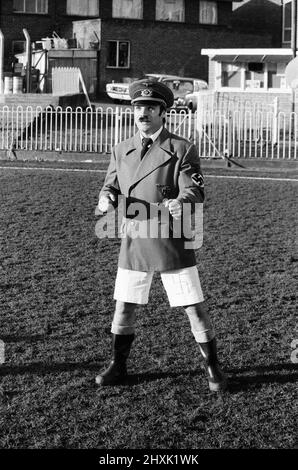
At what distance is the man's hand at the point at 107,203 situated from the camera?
16.5ft

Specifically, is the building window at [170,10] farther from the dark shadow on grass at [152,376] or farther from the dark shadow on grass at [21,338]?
the dark shadow on grass at [152,376]

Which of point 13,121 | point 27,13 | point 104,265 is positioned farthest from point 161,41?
point 104,265

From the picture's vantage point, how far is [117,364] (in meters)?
5.32

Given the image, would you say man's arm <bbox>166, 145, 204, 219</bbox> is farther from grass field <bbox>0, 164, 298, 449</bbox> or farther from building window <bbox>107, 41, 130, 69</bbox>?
building window <bbox>107, 41, 130, 69</bbox>

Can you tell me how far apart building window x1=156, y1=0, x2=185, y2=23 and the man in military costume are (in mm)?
41971

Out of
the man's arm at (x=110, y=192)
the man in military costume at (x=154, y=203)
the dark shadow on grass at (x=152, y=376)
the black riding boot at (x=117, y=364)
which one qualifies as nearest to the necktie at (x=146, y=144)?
the man in military costume at (x=154, y=203)

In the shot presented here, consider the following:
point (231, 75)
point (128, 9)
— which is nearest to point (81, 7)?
point (128, 9)

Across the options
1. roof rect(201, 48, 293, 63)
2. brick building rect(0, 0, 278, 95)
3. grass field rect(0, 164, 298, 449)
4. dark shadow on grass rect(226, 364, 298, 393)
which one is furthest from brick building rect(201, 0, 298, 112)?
dark shadow on grass rect(226, 364, 298, 393)

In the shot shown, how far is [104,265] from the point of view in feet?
29.7

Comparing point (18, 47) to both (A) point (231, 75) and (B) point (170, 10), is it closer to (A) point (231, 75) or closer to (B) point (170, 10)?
(B) point (170, 10)

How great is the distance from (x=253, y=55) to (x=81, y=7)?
14.2m

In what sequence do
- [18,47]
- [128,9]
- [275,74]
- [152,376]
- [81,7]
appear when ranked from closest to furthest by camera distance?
[152,376] < [275,74] < [18,47] < [128,9] < [81,7]

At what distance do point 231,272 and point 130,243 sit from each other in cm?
364

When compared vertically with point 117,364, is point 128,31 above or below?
above
